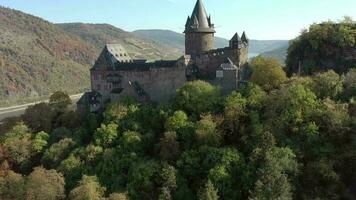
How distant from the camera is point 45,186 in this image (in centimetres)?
3938

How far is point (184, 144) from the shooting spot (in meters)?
42.1

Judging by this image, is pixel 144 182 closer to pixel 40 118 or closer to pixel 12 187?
pixel 12 187

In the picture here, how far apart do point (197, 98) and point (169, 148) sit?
629 cm

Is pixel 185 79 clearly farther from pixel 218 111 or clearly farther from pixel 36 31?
pixel 36 31

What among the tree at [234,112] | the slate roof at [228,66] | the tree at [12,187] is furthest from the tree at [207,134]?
the tree at [12,187]

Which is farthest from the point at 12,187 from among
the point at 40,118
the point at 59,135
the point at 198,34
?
the point at 198,34

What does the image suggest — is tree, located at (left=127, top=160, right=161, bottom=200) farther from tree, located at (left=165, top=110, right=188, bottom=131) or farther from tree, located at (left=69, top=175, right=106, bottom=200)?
tree, located at (left=165, top=110, right=188, bottom=131)

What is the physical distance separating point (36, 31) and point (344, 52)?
13683cm

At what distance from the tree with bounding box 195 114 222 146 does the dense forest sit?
3.2 inches

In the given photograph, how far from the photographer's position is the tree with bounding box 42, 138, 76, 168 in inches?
1806

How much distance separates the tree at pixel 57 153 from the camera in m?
45.9

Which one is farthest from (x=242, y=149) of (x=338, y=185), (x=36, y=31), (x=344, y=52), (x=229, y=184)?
(x=36, y=31)

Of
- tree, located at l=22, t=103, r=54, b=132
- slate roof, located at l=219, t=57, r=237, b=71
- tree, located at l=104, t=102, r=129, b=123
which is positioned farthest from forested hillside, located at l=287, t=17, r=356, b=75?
tree, located at l=22, t=103, r=54, b=132

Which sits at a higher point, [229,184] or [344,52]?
[344,52]
